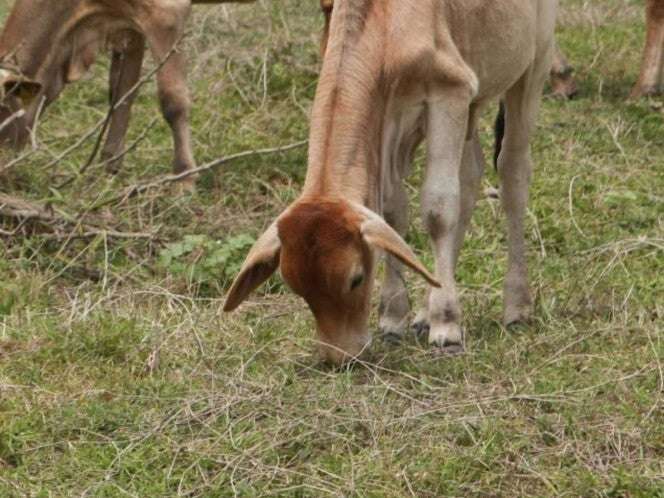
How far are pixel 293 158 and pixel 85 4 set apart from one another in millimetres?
1360

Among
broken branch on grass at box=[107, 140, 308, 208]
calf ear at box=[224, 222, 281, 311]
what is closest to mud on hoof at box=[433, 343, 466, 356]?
calf ear at box=[224, 222, 281, 311]

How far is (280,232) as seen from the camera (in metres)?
6.49

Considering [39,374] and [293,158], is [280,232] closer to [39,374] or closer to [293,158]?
[39,374]

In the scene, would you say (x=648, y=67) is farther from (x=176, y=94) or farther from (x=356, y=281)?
(x=356, y=281)

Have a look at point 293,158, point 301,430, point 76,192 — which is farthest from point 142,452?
point 293,158

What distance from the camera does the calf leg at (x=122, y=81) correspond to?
10.2 meters

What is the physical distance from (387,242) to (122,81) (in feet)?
14.5

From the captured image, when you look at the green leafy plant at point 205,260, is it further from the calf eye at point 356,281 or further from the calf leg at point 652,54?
the calf leg at point 652,54

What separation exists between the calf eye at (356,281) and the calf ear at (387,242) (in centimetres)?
15

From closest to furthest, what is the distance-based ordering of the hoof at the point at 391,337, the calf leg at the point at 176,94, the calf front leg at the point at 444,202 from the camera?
the calf front leg at the point at 444,202, the hoof at the point at 391,337, the calf leg at the point at 176,94

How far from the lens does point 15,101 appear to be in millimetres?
9547

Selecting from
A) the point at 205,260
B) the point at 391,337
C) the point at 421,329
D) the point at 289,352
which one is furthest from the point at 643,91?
the point at 289,352

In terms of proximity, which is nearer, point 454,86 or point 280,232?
point 280,232

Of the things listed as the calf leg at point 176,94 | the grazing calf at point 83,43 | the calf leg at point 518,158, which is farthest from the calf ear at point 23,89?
the calf leg at point 518,158
